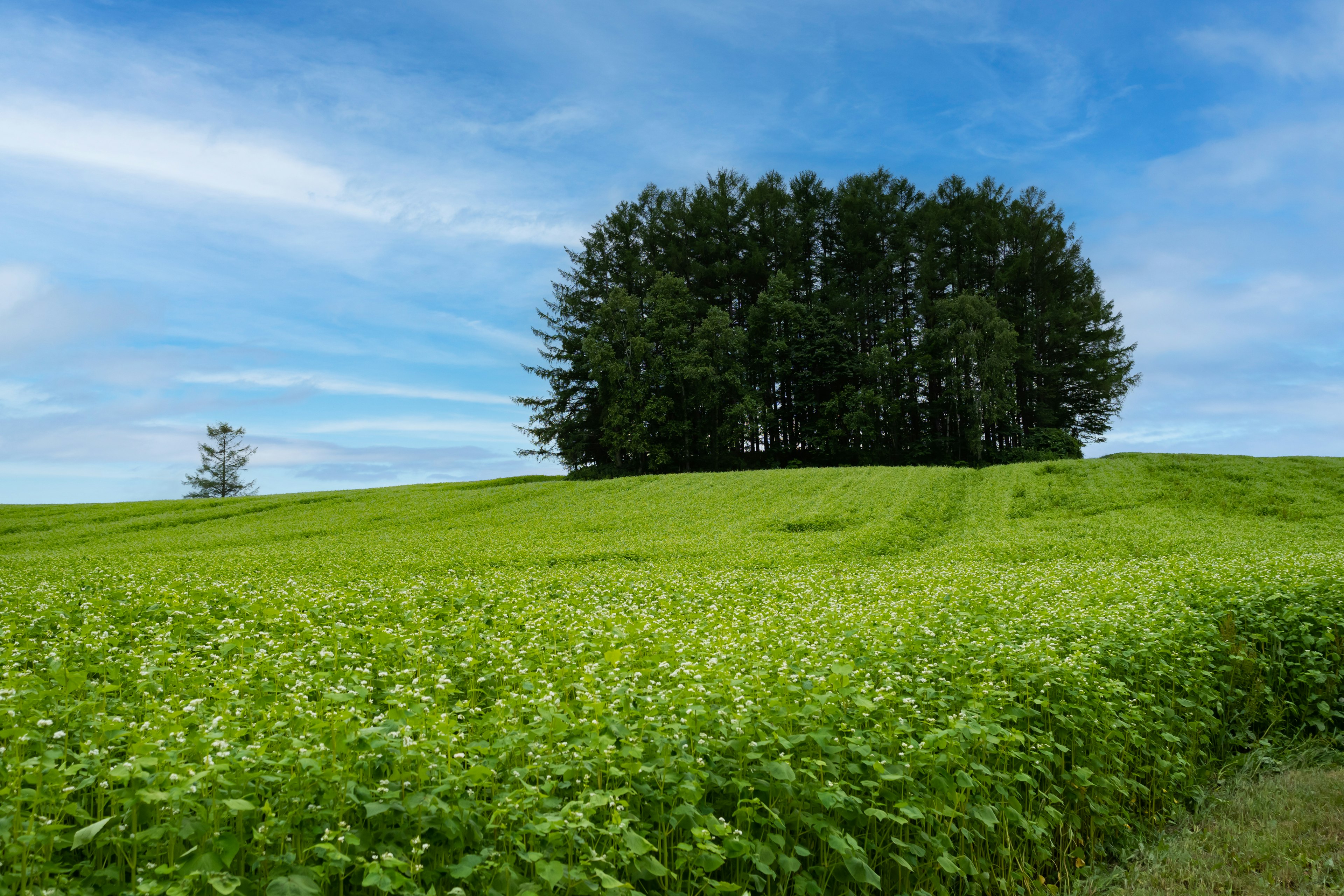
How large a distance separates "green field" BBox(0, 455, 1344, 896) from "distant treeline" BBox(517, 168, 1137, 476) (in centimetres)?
3306

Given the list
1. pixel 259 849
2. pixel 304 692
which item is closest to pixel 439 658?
pixel 304 692

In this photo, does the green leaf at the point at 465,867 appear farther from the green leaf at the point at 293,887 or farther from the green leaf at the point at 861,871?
the green leaf at the point at 861,871

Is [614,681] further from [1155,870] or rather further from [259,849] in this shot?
[1155,870]

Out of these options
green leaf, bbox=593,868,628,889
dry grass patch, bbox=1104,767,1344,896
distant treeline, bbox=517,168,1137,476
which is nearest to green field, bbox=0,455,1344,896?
green leaf, bbox=593,868,628,889

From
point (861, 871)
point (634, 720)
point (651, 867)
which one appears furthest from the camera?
point (634, 720)

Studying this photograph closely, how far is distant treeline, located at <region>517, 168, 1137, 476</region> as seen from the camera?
1847 inches

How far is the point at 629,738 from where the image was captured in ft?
14.2

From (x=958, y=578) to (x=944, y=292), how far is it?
44.4 meters

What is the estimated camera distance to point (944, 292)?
2088 inches

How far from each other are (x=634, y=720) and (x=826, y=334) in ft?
158

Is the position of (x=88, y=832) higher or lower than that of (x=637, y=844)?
higher

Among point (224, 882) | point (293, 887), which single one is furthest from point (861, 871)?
point (224, 882)

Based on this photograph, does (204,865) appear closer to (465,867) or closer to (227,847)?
(227,847)

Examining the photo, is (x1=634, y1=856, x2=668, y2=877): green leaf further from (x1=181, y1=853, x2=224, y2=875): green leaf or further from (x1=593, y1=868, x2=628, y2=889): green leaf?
(x1=181, y1=853, x2=224, y2=875): green leaf
